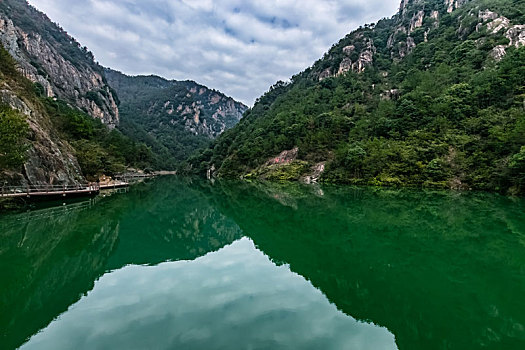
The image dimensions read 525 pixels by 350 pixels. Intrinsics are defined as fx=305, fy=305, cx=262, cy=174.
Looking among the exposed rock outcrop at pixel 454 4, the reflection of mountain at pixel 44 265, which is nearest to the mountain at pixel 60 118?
the reflection of mountain at pixel 44 265

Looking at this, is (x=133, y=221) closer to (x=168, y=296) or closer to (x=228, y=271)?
(x=228, y=271)

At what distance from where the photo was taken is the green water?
5.23m

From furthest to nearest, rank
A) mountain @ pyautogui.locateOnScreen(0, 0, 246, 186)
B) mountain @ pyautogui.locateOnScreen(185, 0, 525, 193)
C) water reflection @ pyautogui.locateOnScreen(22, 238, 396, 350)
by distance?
mountain @ pyautogui.locateOnScreen(185, 0, 525, 193), mountain @ pyautogui.locateOnScreen(0, 0, 246, 186), water reflection @ pyautogui.locateOnScreen(22, 238, 396, 350)

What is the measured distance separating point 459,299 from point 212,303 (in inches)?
212

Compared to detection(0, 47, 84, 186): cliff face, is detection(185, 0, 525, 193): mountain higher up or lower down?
higher up

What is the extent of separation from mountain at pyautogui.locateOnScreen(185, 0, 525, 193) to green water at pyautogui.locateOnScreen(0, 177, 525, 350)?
21.9 metres

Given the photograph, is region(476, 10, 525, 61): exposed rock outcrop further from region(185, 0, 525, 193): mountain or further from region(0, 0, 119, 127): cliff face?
region(0, 0, 119, 127): cliff face

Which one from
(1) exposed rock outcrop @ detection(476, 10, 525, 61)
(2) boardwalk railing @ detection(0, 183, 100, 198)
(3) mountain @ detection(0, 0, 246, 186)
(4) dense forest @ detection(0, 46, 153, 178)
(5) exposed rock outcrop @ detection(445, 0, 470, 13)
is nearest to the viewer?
(4) dense forest @ detection(0, 46, 153, 178)

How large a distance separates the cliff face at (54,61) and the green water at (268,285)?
7359 cm

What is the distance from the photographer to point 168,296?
7168 mm

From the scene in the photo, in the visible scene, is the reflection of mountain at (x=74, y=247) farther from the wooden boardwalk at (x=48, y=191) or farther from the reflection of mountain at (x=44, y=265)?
the wooden boardwalk at (x=48, y=191)

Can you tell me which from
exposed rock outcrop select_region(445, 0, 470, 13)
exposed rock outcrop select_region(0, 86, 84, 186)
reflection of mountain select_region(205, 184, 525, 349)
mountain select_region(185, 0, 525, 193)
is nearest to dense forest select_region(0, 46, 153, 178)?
exposed rock outcrop select_region(0, 86, 84, 186)

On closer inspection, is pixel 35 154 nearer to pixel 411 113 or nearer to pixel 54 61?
pixel 411 113

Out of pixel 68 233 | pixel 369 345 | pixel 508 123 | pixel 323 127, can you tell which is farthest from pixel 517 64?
pixel 68 233
